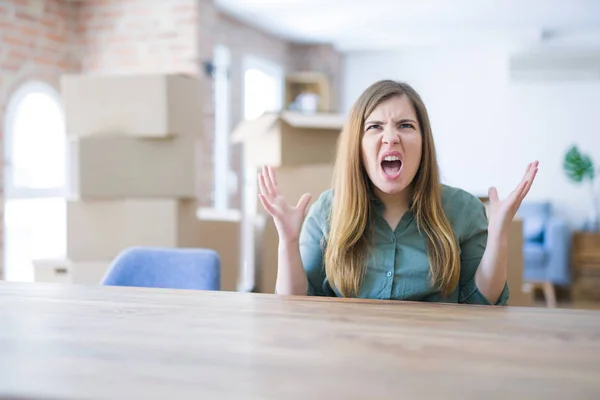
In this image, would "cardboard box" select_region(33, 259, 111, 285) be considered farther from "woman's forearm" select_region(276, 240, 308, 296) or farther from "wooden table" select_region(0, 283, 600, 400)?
"wooden table" select_region(0, 283, 600, 400)

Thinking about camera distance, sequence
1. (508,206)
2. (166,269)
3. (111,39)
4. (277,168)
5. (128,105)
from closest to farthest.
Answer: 1. (508,206)
2. (166,269)
3. (128,105)
4. (277,168)
5. (111,39)

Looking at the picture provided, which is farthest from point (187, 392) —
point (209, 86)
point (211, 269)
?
point (209, 86)

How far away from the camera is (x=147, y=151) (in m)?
2.64

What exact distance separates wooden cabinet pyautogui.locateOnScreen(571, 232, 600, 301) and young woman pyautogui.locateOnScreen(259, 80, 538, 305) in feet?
15.6

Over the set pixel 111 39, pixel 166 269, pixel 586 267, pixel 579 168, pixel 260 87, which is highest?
pixel 111 39

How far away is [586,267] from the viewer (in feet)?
18.9

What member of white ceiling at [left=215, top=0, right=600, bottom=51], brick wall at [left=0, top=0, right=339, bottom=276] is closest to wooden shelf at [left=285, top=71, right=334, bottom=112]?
white ceiling at [left=215, top=0, right=600, bottom=51]

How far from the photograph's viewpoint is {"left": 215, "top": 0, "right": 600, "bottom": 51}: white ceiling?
5.15m

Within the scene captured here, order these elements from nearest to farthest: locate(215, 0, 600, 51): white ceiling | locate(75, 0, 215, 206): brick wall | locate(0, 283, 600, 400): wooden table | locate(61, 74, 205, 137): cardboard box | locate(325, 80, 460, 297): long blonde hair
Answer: locate(0, 283, 600, 400): wooden table < locate(325, 80, 460, 297): long blonde hair < locate(61, 74, 205, 137): cardboard box < locate(75, 0, 215, 206): brick wall < locate(215, 0, 600, 51): white ceiling

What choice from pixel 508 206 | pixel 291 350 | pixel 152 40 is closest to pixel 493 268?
pixel 508 206

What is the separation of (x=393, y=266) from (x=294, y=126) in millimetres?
1436

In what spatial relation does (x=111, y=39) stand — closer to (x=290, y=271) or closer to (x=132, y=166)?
(x=132, y=166)

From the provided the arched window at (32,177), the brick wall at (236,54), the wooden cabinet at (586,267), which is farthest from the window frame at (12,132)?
the wooden cabinet at (586,267)

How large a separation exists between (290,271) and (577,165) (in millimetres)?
5011
